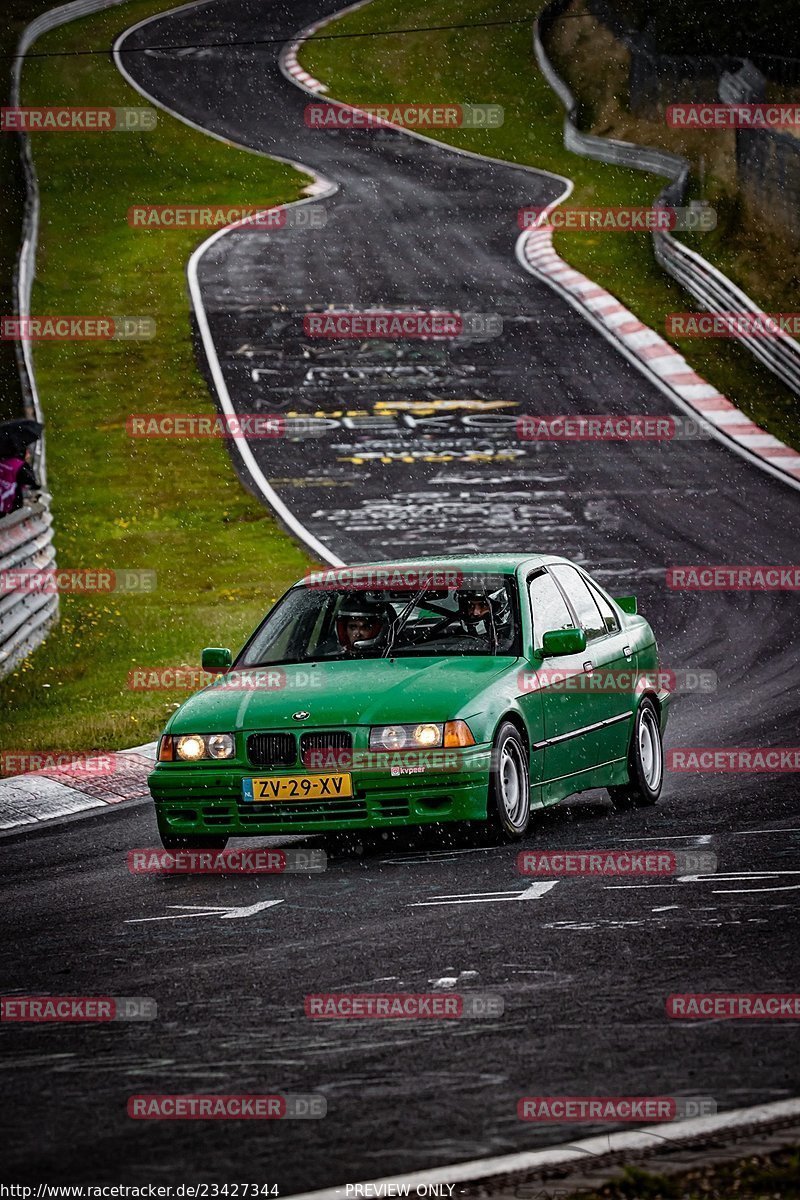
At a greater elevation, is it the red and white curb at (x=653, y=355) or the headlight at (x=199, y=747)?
the headlight at (x=199, y=747)

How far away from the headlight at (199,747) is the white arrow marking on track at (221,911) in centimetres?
117

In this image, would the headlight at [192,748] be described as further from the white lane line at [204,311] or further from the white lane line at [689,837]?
the white lane line at [204,311]

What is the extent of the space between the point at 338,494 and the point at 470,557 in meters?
14.3

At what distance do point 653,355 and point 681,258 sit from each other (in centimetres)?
355

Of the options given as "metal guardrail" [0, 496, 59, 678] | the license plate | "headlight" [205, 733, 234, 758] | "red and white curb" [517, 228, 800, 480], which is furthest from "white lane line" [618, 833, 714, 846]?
"red and white curb" [517, 228, 800, 480]

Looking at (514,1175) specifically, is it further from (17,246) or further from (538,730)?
(17,246)

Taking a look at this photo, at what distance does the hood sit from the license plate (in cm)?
26

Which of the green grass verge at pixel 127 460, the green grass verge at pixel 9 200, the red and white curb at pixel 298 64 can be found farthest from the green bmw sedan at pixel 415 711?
the red and white curb at pixel 298 64

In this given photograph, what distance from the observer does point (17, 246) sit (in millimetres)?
40625

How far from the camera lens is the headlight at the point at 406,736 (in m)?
9.34

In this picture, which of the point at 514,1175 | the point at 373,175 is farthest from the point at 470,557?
the point at 373,175

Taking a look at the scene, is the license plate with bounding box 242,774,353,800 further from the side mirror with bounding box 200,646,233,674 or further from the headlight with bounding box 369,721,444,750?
the side mirror with bounding box 200,646,233,674

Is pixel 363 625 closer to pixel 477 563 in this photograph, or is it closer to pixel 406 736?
pixel 477 563

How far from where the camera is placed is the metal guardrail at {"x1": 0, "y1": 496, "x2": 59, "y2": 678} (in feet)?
54.7
